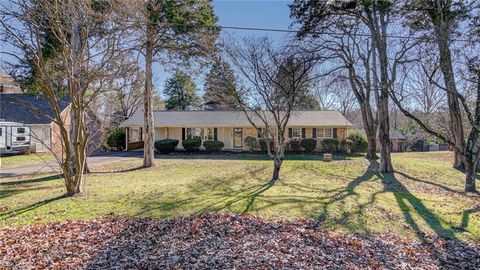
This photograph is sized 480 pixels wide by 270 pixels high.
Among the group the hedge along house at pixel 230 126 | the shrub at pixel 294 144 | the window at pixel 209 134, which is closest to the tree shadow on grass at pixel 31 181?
the hedge along house at pixel 230 126

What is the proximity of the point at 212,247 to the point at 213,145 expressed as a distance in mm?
20276

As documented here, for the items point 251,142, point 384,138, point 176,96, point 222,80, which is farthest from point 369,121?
point 176,96

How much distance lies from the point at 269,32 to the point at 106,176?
31.4ft

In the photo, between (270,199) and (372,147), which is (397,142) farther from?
(270,199)

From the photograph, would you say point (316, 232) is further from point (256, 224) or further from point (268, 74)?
point (268, 74)

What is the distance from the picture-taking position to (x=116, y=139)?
27828 millimetres

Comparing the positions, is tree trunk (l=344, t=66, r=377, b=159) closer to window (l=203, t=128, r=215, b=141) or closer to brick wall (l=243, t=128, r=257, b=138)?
brick wall (l=243, t=128, r=257, b=138)

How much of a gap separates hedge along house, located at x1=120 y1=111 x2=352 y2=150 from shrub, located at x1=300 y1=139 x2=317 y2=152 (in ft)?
3.06

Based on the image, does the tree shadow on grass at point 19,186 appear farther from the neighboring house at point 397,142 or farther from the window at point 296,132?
the neighboring house at point 397,142

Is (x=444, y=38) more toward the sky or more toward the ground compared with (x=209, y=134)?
more toward the sky

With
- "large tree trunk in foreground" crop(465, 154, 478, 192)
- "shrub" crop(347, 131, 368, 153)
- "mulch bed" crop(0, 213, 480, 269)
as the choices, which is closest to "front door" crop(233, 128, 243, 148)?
"shrub" crop(347, 131, 368, 153)

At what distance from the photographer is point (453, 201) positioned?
945cm

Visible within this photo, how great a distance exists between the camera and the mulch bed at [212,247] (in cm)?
445

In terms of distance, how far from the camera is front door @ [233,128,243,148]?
26.9 meters
